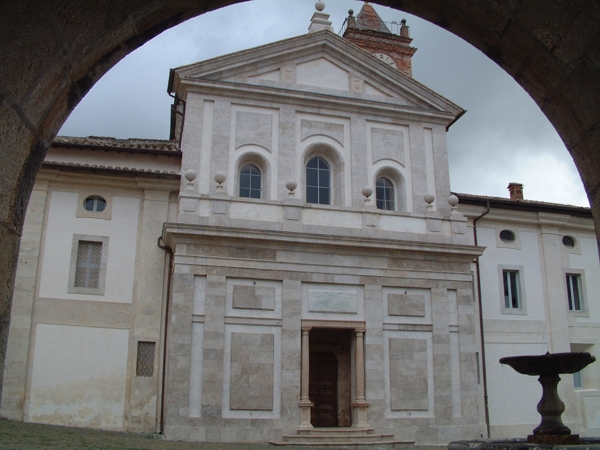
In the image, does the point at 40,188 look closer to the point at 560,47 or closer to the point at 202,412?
the point at 202,412

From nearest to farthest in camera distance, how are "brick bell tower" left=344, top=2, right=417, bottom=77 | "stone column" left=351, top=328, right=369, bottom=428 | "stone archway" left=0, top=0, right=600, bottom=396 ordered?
"stone archway" left=0, top=0, right=600, bottom=396, "stone column" left=351, top=328, right=369, bottom=428, "brick bell tower" left=344, top=2, right=417, bottom=77

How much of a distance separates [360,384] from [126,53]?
16.2 metres

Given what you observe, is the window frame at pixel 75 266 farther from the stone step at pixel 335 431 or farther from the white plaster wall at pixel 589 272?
the white plaster wall at pixel 589 272

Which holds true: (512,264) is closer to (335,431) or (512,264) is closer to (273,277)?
(273,277)

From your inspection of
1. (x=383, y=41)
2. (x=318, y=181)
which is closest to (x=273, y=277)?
(x=318, y=181)

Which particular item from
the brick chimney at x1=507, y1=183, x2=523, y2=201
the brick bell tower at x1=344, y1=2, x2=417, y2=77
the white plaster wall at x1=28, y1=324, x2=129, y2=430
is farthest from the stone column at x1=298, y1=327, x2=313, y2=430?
the brick bell tower at x1=344, y1=2, x2=417, y2=77

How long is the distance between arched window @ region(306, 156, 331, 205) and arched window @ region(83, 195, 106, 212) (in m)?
6.54

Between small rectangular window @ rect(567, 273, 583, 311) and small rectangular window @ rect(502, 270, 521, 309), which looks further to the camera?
small rectangular window @ rect(567, 273, 583, 311)

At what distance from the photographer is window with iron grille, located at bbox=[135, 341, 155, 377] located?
19.5m

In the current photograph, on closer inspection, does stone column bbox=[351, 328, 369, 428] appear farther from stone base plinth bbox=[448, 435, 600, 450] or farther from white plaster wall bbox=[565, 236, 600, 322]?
white plaster wall bbox=[565, 236, 600, 322]

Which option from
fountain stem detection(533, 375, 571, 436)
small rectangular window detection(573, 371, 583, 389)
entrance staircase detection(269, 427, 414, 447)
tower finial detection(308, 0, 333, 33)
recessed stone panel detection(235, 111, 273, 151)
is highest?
tower finial detection(308, 0, 333, 33)

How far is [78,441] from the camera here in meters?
13.9

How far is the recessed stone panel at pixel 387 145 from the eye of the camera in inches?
872

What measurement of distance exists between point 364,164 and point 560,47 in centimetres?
1800
